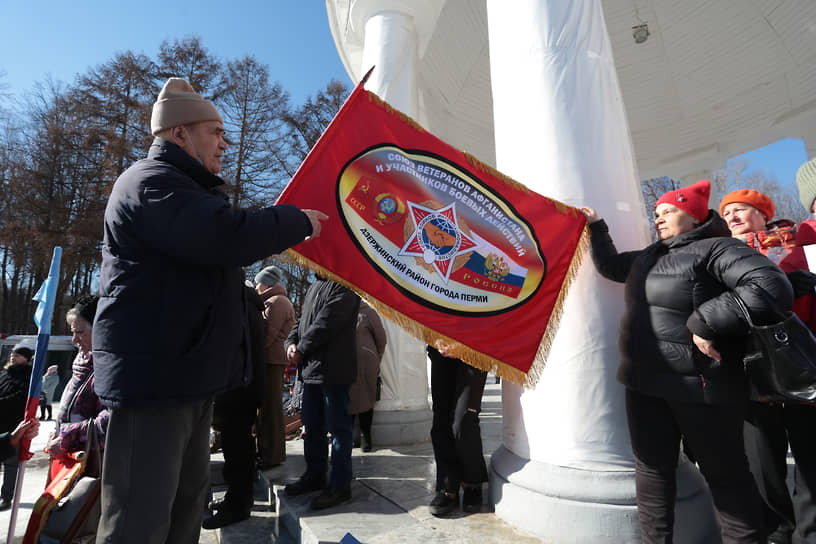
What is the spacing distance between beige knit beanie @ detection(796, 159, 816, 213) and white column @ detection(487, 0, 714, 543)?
0.82 meters

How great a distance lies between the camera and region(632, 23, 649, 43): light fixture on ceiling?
23.9 feet

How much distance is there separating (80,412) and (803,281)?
→ 12.1 feet

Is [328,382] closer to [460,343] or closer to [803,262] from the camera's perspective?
[460,343]

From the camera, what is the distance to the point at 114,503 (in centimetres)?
135

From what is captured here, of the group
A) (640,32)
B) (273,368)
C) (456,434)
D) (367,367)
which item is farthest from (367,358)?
(640,32)

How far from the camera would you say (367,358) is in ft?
14.2

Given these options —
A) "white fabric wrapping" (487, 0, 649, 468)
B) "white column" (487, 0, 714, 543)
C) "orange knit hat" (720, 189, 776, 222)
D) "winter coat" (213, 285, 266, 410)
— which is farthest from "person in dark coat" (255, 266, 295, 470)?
"orange knit hat" (720, 189, 776, 222)

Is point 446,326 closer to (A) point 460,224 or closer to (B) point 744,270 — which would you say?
(A) point 460,224

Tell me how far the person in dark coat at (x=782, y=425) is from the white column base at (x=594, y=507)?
1.06 feet

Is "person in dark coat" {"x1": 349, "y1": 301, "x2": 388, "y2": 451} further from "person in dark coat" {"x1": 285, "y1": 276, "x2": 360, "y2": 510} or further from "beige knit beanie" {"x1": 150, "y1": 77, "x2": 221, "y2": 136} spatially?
"beige knit beanie" {"x1": 150, "y1": 77, "x2": 221, "y2": 136}

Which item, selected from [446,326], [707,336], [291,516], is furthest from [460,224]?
[291,516]

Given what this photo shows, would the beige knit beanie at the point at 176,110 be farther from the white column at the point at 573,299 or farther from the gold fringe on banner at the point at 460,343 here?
the white column at the point at 573,299

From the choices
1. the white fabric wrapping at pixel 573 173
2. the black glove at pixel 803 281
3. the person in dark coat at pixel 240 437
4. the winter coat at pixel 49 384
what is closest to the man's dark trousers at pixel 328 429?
the person in dark coat at pixel 240 437

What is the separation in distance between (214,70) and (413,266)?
1853 cm
